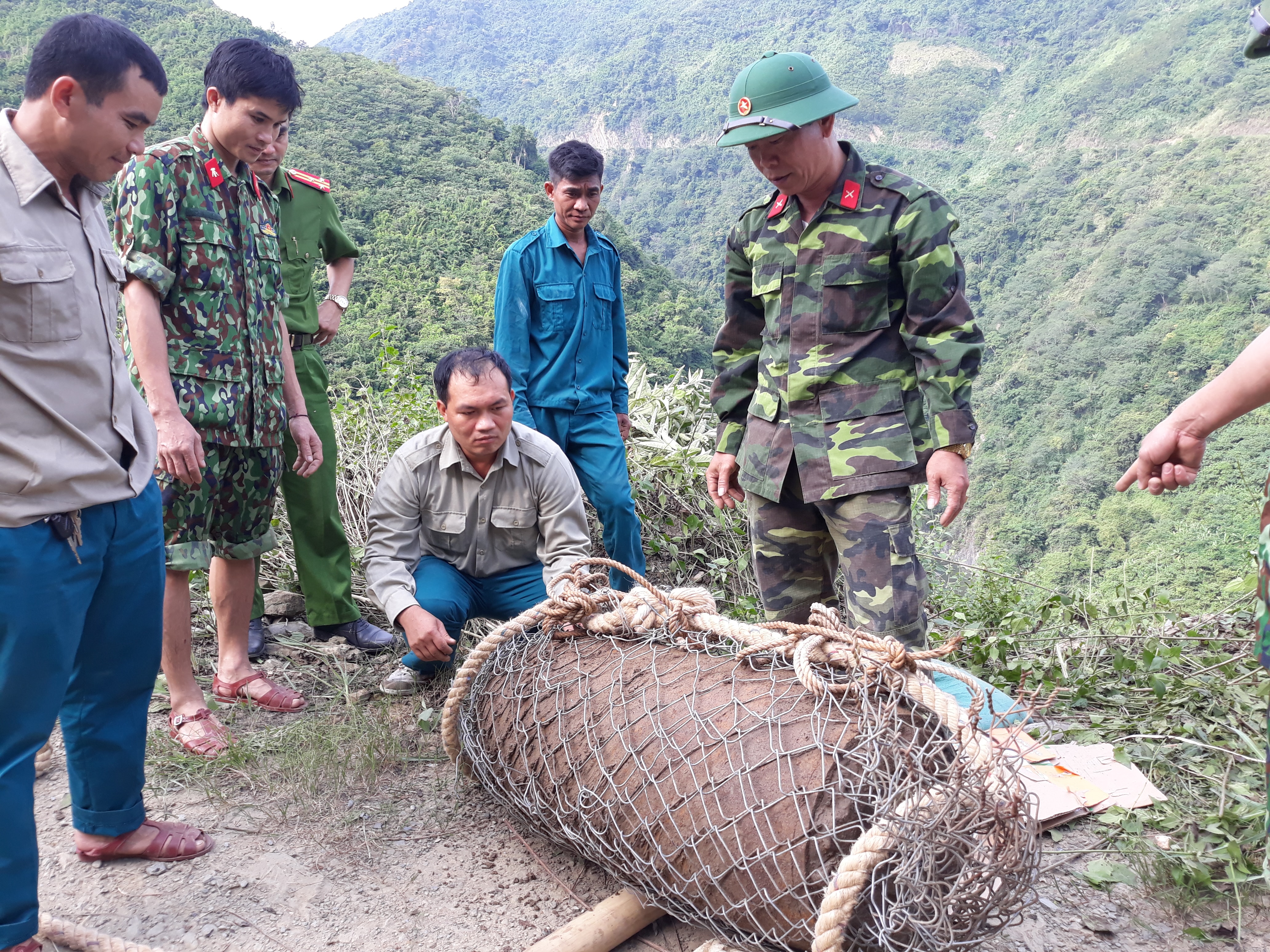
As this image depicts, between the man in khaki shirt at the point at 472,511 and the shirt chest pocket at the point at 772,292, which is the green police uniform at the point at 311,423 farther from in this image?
the shirt chest pocket at the point at 772,292

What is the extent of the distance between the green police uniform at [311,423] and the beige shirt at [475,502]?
1.85 feet

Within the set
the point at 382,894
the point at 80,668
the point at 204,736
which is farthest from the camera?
the point at 204,736

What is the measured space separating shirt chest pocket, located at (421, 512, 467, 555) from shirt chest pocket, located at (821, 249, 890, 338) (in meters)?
1.34

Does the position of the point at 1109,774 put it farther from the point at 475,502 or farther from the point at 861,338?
the point at 475,502

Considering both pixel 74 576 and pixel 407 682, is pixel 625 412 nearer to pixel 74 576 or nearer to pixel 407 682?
pixel 407 682

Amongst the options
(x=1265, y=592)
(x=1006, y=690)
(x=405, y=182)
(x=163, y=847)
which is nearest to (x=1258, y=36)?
(x=1265, y=592)

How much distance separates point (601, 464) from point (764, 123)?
5.53 ft

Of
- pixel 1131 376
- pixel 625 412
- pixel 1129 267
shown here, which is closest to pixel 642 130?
pixel 1129 267

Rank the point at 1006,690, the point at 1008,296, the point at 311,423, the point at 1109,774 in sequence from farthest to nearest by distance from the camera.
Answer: the point at 1008,296
the point at 311,423
the point at 1006,690
the point at 1109,774

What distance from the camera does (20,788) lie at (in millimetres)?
1670

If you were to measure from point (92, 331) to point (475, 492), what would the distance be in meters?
1.34

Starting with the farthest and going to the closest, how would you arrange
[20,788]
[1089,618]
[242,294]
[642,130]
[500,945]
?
[642,130]
[1089,618]
[242,294]
[500,945]
[20,788]

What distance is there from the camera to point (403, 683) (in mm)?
3102


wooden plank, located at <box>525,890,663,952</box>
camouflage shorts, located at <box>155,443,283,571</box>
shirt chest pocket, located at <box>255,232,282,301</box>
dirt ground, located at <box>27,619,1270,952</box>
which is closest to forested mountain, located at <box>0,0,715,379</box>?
shirt chest pocket, located at <box>255,232,282,301</box>
